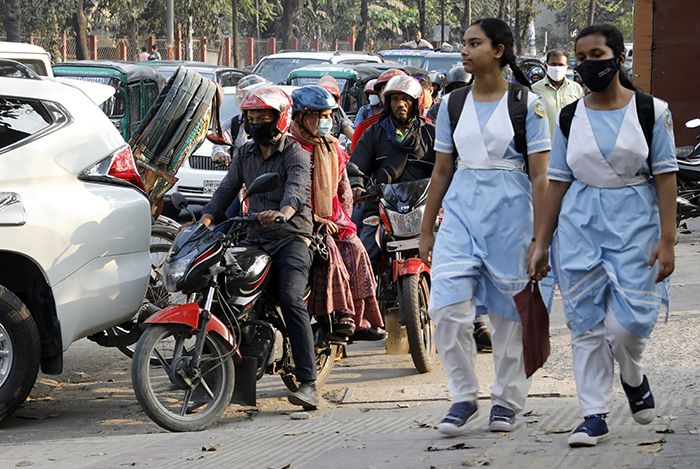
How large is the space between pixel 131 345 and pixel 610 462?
416 cm

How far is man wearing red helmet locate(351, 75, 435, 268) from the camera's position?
902 centimetres

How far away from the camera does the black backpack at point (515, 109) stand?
20.8 feet

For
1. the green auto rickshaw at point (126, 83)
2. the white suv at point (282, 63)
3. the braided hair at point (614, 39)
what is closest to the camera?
the braided hair at point (614, 39)

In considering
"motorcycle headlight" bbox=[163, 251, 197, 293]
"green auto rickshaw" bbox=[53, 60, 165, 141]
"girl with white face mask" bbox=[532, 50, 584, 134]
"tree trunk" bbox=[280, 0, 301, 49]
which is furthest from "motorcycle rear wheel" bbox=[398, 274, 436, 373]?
"tree trunk" bbox=[280, 0, 301, 49]

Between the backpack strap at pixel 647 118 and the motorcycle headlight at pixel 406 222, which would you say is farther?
the motorcycle headlight at pixel 406 222

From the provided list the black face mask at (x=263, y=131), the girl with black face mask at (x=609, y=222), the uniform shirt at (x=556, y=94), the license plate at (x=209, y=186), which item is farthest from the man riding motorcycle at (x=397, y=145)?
the license plate at (x=209, y=186)

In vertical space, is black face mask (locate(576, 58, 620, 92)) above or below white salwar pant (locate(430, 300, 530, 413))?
above

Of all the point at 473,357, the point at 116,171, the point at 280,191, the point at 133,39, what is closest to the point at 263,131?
the point at 280,191

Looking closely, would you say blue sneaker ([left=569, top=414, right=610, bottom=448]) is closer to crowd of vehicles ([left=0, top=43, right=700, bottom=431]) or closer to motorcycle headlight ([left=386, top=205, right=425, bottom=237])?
crowd of vehicles ([left=0, top=43, right=700, bottom=431])

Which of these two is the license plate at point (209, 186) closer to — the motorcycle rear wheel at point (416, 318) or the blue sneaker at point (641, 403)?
the motorcycle rear wheel at point (416, 318)

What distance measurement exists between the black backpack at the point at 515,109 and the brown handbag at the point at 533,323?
602 mm

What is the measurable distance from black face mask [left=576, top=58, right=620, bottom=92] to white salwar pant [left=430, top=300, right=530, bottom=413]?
1151mm

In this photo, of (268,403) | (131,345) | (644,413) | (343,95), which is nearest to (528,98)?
(644,413)

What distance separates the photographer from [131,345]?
8.80 meters
